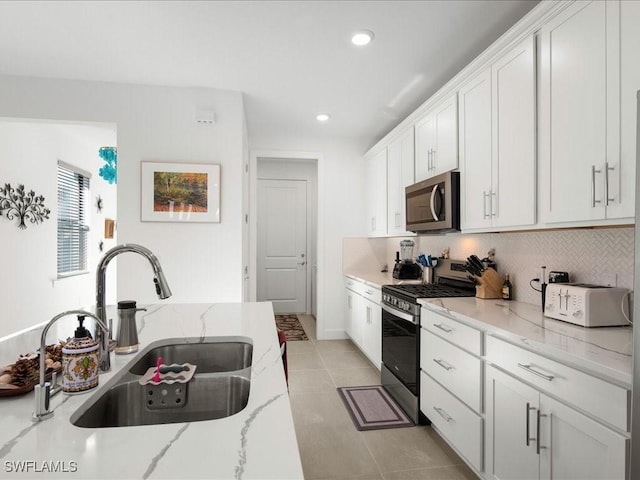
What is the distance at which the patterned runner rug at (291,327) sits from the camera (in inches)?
199

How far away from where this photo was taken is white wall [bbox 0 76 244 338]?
10.5ft

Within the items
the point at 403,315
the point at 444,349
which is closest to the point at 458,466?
the point at 444,349

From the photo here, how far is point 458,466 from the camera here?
2.16 meters

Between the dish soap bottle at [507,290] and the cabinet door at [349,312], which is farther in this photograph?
the cabinet door at [349,312]

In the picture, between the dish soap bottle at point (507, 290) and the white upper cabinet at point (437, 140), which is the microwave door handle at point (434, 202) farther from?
the dish soap bottle at point (507, 290)

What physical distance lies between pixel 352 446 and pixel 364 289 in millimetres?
1809

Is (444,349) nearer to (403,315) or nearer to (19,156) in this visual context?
(403,315)

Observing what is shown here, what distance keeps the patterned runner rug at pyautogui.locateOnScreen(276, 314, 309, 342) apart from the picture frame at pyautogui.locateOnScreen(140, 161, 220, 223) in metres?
2.30

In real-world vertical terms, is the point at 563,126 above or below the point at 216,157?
below

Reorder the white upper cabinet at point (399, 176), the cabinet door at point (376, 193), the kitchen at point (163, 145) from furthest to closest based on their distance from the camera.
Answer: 1. the cabinet door at point (376, 193)
2. the white upper cabinet at point (399, 176)
3. the kitchen at point (163, 145)

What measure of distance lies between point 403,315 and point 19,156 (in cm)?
404

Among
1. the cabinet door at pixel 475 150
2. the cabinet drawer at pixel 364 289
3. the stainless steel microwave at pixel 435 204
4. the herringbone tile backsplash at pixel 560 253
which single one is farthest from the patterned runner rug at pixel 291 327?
the cabinet door at pixel 475 150

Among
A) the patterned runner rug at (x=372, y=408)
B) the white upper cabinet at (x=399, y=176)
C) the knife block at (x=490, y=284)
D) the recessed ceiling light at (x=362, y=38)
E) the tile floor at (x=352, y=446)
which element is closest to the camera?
the tile floor at (x=352, y=446)

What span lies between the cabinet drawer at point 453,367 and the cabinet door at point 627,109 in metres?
0.96
